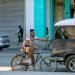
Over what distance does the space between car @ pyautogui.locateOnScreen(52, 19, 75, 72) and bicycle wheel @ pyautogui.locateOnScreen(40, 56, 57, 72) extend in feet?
0.73

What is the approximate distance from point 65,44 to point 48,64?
1.07 m

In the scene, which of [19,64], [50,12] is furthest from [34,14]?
[19,64]

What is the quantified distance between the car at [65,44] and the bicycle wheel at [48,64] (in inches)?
8.7

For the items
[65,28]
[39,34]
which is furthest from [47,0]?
[65,28]

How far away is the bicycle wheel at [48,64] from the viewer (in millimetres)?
16281

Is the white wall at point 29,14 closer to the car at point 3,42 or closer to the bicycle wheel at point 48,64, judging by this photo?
the car at point 3,42

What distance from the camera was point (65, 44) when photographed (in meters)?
16.1

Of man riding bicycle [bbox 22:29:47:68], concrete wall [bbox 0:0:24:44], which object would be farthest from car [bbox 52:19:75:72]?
concrete wall [bbox 0:0:24:44]

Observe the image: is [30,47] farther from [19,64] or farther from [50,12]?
[50,12]

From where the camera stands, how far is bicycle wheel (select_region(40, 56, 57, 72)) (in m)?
16.3

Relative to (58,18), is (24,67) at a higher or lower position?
lower

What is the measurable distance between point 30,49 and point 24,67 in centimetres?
77

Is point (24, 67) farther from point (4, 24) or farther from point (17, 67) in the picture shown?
point (4, 24)

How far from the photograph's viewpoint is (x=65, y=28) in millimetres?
16312
